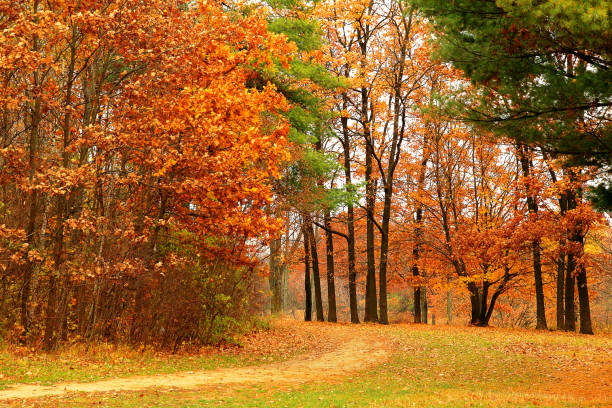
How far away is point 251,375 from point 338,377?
6.01 feet

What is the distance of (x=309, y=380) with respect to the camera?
1020 centimetres

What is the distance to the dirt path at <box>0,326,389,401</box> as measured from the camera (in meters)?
8.20

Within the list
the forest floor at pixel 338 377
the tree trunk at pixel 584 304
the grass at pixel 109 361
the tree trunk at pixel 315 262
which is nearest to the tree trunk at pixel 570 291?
the tree trunk at pixel 584 304

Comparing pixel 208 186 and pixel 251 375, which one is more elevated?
pixel 208 186

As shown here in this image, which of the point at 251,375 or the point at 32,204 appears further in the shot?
the point at 32,204

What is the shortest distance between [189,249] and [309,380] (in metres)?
5.11

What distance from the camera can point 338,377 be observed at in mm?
10609

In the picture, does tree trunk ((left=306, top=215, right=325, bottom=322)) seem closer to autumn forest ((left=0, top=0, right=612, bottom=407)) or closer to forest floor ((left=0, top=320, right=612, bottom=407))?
autumn forest ((left=0, top=0, right=612, bottom=407))

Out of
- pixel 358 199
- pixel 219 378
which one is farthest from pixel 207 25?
pixel 358 199

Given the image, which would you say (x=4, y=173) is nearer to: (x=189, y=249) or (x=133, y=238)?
(x=133, y=238)

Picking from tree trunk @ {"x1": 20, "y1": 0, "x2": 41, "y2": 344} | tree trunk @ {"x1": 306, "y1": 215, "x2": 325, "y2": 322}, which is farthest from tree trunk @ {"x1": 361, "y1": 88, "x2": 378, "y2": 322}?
tree trunk @ {"x1": 20, "y1": 0, "x2": 41, "y2": 344}

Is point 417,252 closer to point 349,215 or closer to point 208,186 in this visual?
point 349,215

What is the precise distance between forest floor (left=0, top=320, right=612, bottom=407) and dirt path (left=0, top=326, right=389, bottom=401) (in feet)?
0.06

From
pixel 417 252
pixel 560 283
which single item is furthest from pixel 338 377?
pixel 417 252
